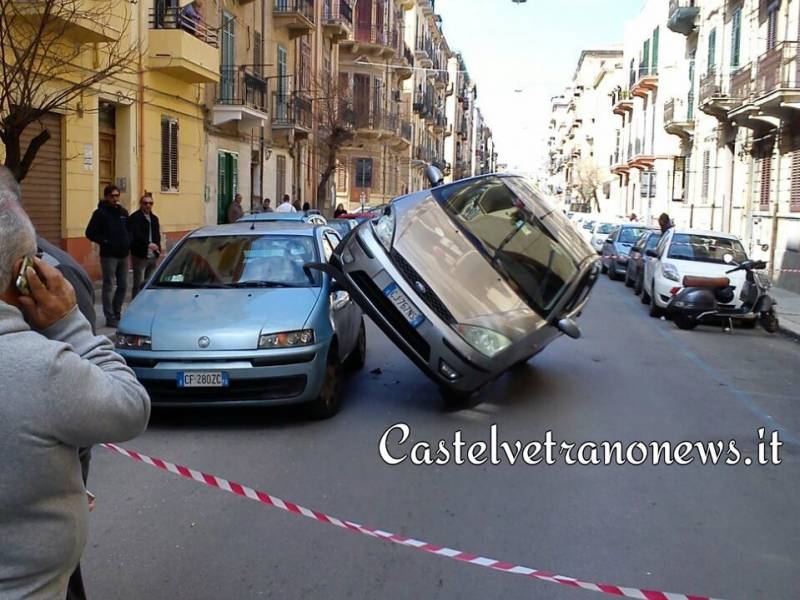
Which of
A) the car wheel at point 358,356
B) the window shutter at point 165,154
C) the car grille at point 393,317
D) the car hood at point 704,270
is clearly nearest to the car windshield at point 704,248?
the car hood at point 704,270

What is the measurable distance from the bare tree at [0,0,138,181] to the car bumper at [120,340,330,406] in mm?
3917

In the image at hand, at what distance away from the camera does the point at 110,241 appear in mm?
12805

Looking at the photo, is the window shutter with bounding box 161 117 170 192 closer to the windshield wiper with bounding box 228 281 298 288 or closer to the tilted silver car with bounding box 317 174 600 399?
the windshield wiper with bounding box 228 281 298 288

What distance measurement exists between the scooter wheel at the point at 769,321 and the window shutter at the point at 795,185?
31.2 feet

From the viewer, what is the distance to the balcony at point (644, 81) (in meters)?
49.3

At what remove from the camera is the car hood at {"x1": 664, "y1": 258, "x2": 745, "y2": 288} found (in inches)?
611

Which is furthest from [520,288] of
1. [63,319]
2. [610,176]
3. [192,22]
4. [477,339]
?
[610,176]

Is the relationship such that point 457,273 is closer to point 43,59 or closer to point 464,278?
point 464,278

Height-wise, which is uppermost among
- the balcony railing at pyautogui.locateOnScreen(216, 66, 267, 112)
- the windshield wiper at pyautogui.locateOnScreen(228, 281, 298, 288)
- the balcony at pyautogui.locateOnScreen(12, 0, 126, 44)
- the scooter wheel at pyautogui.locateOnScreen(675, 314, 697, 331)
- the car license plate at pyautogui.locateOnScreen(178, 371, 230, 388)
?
the balcony railing at pyautogui.locateOnScreen(216, 66, 267, 112)

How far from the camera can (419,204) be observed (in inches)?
329

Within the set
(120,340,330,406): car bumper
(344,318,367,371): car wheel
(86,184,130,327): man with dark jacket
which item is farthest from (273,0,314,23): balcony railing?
(120,340,330,406): car bumper

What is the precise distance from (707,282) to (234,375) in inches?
398

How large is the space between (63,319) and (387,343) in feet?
33.7

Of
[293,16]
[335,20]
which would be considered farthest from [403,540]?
[335,20]
